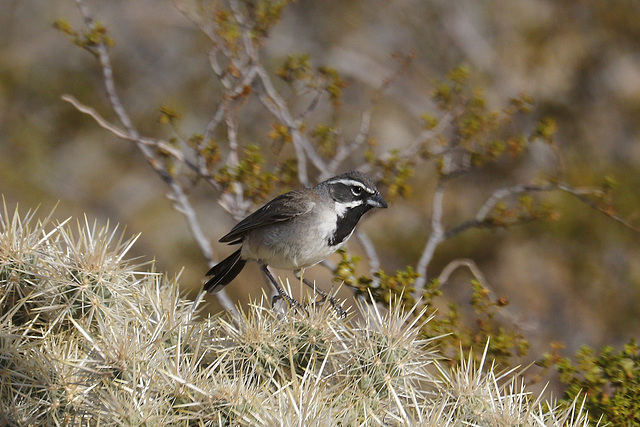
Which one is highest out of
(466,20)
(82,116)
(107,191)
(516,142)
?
(466,20)

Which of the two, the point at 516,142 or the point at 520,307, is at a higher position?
the point at 516,142

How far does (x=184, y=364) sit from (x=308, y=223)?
154 centimetres

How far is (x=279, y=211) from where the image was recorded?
13.3 feet

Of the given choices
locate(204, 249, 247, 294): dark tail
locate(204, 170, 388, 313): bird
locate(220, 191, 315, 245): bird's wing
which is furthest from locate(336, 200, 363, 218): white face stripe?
locate(204, 249, 247, 294): dark tail

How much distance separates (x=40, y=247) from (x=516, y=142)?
3.52 metres

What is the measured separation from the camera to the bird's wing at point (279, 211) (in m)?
4.02

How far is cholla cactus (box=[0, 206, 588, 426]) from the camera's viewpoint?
7.91ft

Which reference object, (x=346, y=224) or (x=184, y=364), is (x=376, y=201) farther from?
(x=184, y=364)

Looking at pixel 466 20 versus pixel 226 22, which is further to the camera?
pixel 466 20

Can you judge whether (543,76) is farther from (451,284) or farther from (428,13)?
(451,284)

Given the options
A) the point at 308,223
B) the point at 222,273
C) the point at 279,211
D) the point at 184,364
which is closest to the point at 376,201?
the point at 308,223

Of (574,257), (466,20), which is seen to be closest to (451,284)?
(574,257)

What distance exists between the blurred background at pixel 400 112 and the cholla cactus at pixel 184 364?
5.78 m

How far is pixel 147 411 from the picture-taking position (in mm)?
2373
